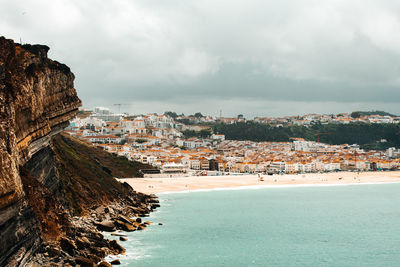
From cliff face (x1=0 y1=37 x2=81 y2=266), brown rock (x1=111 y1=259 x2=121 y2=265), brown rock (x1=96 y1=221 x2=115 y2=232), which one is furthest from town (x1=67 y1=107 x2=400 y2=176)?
brown rock (x1=111 y1=259 x2=121 y2=265)

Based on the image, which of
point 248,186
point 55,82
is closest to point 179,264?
point 55,82

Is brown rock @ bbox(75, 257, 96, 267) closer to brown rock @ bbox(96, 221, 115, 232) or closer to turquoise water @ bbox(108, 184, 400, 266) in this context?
turquoise water @ bbox(108, 184, 400, 266)

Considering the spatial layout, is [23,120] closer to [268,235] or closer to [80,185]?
[80,185]

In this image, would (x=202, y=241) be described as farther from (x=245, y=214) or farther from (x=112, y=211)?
(x=245, y=214)

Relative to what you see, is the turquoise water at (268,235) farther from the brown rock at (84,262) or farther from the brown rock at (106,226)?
the brown rock at (84,262)

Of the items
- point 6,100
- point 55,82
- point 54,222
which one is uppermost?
point 55,82

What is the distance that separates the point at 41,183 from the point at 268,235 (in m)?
17.8

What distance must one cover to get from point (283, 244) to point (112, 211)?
12813mm

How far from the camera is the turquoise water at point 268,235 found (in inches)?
1008

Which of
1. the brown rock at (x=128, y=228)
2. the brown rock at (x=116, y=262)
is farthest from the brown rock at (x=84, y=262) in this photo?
the brown rock at (x=128, y=228)

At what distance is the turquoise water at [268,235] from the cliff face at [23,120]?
24.4 ft

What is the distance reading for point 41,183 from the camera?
72.8ft

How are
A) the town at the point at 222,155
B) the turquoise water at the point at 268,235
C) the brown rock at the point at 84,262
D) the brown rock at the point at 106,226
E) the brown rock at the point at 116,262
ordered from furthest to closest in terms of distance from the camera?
the town at the point at 222,155 < the brown rock at the point at 106,226 < the turquoise water at the point at 268,235 < the brown rock at the point at 116,262 < the brown rock at the point at 84,262

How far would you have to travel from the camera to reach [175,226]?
35938 millimetres
